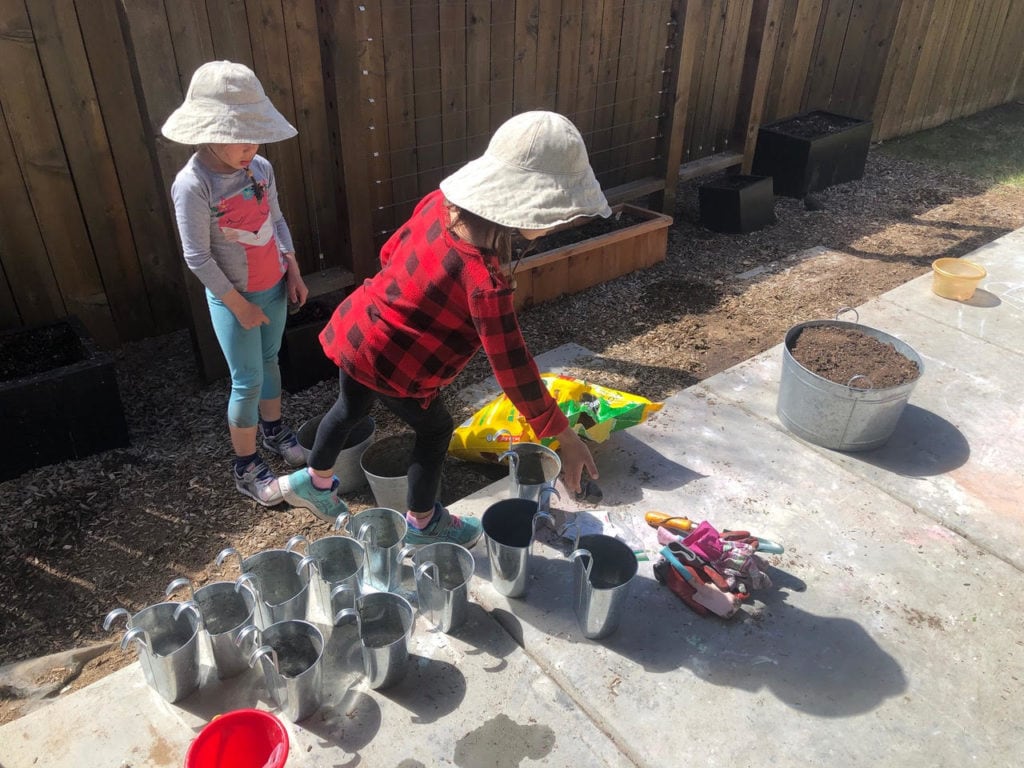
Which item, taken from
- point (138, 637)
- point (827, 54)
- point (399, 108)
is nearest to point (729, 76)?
point (827, 54)

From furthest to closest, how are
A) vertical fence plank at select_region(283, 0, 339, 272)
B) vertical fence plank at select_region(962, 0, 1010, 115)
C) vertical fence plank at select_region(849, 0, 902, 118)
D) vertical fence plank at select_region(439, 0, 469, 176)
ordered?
vertical fence plank at select_region(962, 0, 1010, 115) < vertical fence plank at select_region(849, 0, 902, 118) < vertical fence plank at select_region(439, 0, 469, 176) < vertical fence plank at select_region(283, 0, 339, 272)

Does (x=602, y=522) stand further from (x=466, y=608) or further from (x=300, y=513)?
(x=300, y=513)

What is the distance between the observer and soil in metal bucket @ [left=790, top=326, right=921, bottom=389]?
→ 140 inches

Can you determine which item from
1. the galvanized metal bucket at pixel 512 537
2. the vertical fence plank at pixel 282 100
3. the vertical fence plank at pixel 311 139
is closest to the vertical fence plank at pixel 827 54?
the vertical fence plank at pixel 311 139

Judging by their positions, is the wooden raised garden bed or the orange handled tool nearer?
the orange handled tool

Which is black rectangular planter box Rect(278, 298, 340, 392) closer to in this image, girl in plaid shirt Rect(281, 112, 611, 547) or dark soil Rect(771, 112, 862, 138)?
girl in plaid shirt Rect(281, 112, 611, 547)

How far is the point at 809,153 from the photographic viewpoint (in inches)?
267

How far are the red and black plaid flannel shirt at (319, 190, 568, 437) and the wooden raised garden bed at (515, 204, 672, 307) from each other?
2.31m

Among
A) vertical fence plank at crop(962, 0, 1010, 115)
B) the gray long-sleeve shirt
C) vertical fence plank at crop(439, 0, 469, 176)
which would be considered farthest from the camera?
vertical fence plank at crop(962, 0, 1010, 115)

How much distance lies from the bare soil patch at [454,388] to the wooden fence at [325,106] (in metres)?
0.51

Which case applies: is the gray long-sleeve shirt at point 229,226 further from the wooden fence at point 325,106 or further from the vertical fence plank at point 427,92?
the vertical fence plank at point 427,92

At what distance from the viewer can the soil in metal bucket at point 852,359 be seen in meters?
3.55

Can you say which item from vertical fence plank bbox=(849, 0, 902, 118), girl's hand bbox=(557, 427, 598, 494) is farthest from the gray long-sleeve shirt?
vertical fence plank bbox=(849, 0, 902, 118)

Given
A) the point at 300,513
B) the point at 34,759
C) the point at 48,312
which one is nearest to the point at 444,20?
the point at 48,312
